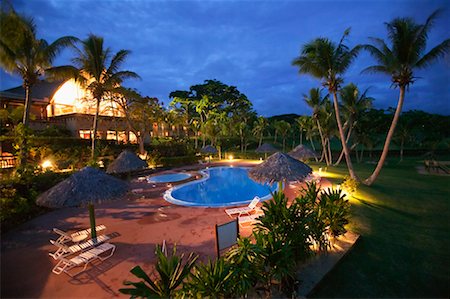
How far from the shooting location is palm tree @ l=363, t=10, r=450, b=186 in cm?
1096

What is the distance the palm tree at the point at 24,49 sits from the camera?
40.5 ft

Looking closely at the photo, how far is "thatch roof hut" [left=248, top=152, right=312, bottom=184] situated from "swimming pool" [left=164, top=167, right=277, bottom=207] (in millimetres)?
1701

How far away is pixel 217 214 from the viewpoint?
→ 991 centimetres

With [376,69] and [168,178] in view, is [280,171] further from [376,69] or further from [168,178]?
[168,178]

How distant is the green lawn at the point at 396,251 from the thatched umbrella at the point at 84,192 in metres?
6.69

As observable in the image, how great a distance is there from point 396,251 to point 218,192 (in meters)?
10.2

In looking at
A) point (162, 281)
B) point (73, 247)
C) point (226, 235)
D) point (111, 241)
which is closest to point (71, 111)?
point (111, 241)

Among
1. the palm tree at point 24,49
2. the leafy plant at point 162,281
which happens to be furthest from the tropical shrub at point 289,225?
the palm tree at point 24,49

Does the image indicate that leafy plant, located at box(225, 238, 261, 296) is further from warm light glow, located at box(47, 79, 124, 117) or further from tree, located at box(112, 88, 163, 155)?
warm light glow, located at box(47, 79, 124, 117)

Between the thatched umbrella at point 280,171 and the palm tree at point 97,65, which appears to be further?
the palm tree at point 97,65

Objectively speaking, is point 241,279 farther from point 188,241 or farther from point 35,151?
point 35,151

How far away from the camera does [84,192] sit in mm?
6820

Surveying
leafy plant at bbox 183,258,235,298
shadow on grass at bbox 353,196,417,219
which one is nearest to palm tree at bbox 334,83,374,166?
shadow on grass at bbox 353,196,417,219

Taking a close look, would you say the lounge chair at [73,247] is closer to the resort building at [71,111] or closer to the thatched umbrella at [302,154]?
the thatched umbrella at [302,154]
